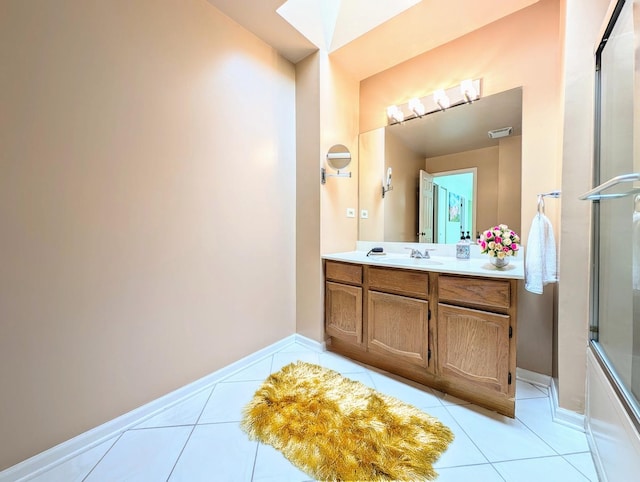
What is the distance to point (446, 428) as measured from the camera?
1.36 m

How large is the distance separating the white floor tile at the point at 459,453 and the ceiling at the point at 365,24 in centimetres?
268

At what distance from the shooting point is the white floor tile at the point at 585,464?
1.10 meters

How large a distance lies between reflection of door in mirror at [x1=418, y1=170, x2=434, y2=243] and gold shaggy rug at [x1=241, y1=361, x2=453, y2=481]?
1348 mm

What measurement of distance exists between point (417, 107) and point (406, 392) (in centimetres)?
228

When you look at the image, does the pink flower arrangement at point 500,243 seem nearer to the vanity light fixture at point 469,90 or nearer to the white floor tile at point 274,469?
the vanity light fixture at point 469,90

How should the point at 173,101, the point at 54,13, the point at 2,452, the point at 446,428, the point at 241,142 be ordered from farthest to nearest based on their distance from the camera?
A: the point at 241,142 < the point at 173,101 < the point at 446,428 < the point at 54,13 < the point at 2,452

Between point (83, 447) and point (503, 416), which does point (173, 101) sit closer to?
point (83, 447)

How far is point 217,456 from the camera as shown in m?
1.21

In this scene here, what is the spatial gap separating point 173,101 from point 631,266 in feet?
8.32

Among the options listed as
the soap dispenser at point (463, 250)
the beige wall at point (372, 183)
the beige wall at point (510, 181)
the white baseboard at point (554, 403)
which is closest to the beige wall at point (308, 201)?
the beige wall at point (372, 183)

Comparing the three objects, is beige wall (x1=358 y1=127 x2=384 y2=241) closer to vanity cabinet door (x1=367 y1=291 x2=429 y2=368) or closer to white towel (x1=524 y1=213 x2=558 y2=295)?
vanity cabinet door (x1=367 y1=291 x2=429 y2=368)

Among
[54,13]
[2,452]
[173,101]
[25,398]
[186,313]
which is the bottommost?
[2,452]

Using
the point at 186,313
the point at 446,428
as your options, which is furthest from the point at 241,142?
the point at 446,428

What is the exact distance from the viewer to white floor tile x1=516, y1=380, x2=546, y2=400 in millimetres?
1630
